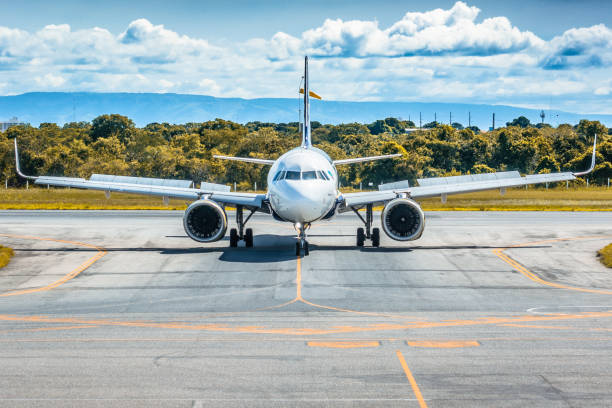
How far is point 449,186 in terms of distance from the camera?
3666 cm

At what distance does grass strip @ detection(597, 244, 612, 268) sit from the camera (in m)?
31.2

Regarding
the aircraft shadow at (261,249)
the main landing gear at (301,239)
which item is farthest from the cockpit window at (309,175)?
the aircraft shadow at (261,249)

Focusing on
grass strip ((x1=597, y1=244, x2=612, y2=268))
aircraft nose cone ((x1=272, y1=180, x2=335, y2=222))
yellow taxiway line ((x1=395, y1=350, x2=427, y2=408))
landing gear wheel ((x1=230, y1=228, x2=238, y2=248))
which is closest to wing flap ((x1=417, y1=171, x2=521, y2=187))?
grass strip ((x1=597, y1=244, x2=612, y2=268))

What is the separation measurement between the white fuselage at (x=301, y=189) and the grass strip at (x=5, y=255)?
1262 centimetres

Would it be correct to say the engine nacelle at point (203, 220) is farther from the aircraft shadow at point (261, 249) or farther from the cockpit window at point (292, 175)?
the cockpit window at point (292, 175)

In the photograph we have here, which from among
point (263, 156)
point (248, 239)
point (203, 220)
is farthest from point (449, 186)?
point (263, 156)

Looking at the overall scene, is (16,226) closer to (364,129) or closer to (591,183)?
(591,183)

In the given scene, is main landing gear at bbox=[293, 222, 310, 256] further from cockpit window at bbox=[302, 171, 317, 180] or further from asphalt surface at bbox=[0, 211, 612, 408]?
cockpit window at bbox=[302, 171, 317, 180]

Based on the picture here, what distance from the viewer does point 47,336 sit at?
18.5 meters

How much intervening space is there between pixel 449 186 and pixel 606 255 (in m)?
8.56

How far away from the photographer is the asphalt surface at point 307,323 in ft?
45.9

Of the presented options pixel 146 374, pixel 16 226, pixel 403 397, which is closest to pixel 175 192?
pixel 16 226

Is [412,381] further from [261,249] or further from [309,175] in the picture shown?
[261,249]

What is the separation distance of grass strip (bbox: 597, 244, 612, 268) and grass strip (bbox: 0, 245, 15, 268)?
2766cm
